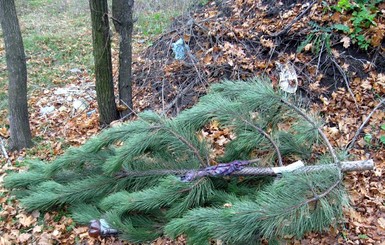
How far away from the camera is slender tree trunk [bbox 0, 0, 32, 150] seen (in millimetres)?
4730

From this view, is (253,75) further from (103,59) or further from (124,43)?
(103,59)

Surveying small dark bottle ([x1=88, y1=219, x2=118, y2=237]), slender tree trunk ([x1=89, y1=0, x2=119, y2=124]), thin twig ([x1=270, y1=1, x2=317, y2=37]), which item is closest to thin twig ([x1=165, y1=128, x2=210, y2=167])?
small dark bottle ([x1=88, y1=219, x2=118, y2=237])

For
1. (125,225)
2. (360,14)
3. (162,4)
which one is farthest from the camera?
(162,4)

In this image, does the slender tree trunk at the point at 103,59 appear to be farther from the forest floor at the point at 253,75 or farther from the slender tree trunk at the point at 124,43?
the forest floor at the point at 253,75

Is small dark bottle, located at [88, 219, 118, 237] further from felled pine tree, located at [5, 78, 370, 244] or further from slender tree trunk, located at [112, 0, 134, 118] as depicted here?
slender tree trunk, located at [112, 0, 134, 118]

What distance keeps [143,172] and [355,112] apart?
2700 mm

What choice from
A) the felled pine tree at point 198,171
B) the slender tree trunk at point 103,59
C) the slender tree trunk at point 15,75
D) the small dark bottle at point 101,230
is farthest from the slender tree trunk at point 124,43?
the small dark bottle at point 101,230

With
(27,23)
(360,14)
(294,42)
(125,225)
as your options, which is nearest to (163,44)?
(294,42)

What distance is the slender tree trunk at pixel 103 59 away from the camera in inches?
177

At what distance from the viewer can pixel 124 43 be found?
487 centimetres

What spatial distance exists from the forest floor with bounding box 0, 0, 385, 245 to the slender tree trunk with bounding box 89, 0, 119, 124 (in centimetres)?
33

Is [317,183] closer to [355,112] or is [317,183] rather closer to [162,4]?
[355,112]

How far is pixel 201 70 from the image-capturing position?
5301 mm

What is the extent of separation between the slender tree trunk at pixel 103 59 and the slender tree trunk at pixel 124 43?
137mm
